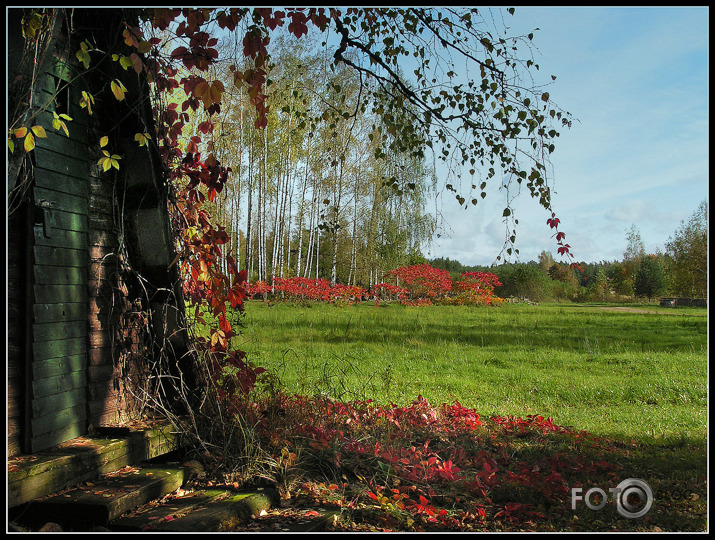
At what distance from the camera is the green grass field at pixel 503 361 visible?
16.8 ft

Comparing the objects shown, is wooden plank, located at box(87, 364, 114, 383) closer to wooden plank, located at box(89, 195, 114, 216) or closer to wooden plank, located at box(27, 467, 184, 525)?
wooden plank, located at box(27, 467, 184, 525)

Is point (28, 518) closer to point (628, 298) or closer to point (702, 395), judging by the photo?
point (702, 395)

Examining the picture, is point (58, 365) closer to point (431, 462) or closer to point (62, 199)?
point (62, 199)

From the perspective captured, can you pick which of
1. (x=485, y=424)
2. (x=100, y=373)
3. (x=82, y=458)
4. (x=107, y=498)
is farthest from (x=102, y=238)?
(x=485, y=424)

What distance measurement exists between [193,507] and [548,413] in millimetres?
3862

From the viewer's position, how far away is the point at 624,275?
17.9 metres

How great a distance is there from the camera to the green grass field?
16.8 feet

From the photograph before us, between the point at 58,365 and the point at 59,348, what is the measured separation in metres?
0.09

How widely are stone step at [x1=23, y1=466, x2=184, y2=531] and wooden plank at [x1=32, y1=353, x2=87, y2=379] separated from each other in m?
0.62

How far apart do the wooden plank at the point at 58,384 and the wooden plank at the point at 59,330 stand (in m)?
0.22

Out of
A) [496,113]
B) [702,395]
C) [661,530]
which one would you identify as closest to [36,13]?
[496,113]

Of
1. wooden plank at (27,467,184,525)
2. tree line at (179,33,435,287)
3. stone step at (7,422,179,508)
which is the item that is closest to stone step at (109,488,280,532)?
wooden plank at (27,467,184,525)

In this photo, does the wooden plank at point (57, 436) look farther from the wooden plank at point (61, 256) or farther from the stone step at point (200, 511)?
the wooden plank at point (61, 256)

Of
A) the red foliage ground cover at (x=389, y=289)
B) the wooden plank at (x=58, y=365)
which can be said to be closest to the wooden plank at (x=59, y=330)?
the wooden plank at (x=58, y=365)
